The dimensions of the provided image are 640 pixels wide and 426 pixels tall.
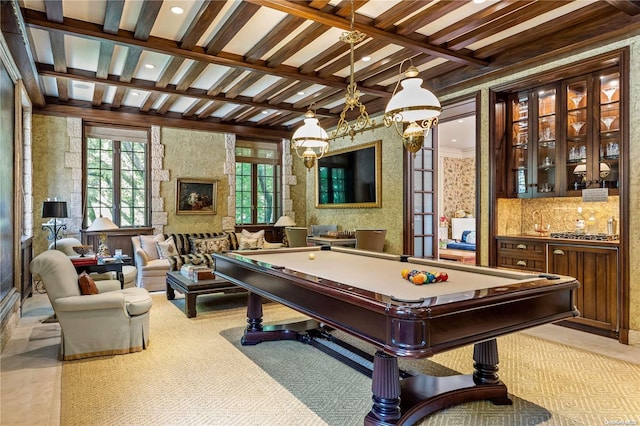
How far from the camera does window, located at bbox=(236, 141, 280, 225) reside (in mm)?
8508

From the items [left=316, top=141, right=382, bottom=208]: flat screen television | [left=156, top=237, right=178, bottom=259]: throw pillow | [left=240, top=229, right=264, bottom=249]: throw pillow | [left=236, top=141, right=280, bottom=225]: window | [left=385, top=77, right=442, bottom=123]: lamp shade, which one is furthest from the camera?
[left=236, top=141, right=280, bottom=225]: window

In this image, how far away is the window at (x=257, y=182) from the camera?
8.51 m

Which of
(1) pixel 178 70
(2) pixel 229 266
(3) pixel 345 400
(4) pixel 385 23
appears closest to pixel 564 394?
(3) pixel 345 400

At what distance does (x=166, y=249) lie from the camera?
6.66 meters

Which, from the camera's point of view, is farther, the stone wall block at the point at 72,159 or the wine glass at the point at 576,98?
the stone wall block at the point at 72,159

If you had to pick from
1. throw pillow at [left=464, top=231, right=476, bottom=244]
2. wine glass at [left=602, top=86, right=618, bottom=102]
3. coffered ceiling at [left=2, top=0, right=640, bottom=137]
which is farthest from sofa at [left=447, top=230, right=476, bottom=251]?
wine glass at [left=602, top=86, right=618, bottom=102]

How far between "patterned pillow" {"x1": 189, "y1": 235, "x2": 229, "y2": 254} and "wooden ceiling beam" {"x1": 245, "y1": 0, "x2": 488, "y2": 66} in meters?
4.43

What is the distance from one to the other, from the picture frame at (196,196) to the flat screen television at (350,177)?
218 centimetres

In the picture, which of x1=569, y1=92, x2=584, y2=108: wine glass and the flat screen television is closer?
x1=569, y1=92, x2=584, y2=108: wine glass

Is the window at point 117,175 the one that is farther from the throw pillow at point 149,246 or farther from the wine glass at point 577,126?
the wine glass at point 577,126

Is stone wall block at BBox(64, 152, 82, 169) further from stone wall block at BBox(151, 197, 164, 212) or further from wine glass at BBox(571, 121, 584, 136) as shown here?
→ wine glass at BBox(571, 121, 584, 136)

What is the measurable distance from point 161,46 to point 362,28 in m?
Answer: 2.12

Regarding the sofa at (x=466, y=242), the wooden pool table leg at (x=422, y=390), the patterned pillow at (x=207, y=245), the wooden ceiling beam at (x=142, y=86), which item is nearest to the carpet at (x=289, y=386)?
the wooden pool table leg at (x=422, y=390)

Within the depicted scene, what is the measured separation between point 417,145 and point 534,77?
249 cm
